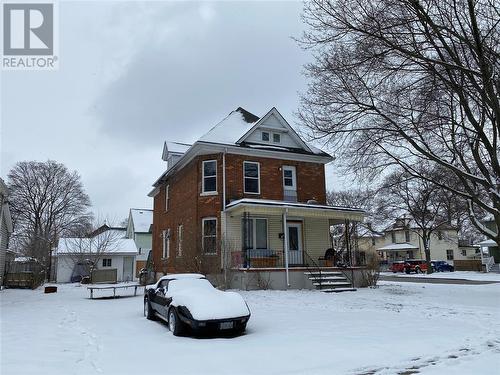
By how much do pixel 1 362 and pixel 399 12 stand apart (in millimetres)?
12907

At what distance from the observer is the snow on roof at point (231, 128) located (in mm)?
22219

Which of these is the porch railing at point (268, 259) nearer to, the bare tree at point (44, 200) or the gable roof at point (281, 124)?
the gable roof at point (281, 124)

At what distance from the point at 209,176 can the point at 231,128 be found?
3285mm

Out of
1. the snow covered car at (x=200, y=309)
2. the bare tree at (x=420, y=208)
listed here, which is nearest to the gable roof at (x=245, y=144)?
the snow covered car at (x=200, y=309)

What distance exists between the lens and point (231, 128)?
77.8ft

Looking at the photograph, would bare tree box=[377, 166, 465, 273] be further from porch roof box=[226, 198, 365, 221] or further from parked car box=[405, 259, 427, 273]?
porch roof box=[226, 198, 365, 221]

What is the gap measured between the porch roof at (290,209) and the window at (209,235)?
149 cm

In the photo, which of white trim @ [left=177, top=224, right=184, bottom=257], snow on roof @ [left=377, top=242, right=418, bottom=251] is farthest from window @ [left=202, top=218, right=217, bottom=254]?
snow on roof @ [left=377, top=242, right=418, bottom=251]

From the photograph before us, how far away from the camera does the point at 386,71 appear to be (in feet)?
45.7

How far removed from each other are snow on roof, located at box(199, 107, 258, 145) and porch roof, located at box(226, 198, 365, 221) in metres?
3.65

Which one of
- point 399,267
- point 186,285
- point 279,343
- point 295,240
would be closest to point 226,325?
point 279,343

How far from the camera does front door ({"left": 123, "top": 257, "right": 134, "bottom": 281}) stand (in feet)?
135

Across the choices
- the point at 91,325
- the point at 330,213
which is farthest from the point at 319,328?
the point at 330,213

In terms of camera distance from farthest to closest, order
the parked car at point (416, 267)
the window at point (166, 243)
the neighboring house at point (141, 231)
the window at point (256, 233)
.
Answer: the neighboring house at point (141, 231) < the parked car at point (416, 267) < the window at point (166, 243) < the window at point (256, 233)
